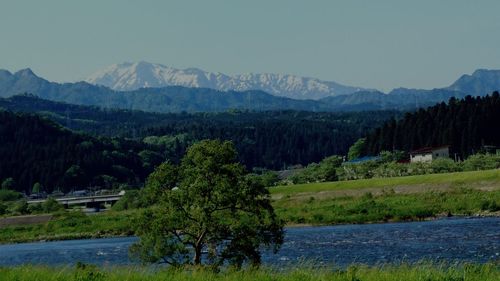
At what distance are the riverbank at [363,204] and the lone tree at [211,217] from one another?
125 feet

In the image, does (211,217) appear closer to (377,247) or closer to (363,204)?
(377,247)

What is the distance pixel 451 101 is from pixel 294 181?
3049 centimetres

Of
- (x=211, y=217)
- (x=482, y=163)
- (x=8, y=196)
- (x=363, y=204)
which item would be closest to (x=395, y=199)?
(x=363, y=204)

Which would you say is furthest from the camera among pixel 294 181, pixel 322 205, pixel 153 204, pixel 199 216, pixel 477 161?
pixel 294 181

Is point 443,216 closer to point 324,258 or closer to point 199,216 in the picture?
point 324,258

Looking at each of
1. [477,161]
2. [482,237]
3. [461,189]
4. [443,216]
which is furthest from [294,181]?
[482,237]

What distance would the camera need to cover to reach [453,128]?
431 feet

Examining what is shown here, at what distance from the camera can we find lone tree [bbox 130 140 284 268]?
27828mm

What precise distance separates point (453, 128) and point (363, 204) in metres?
49.6

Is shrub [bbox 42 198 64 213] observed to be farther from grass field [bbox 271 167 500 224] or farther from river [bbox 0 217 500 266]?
river [bbox 0 217 500 266]

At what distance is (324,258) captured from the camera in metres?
45.4

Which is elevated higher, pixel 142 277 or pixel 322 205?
pixel 142 277

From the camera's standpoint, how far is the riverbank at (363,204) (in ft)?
261

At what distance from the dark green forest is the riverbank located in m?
29.4
